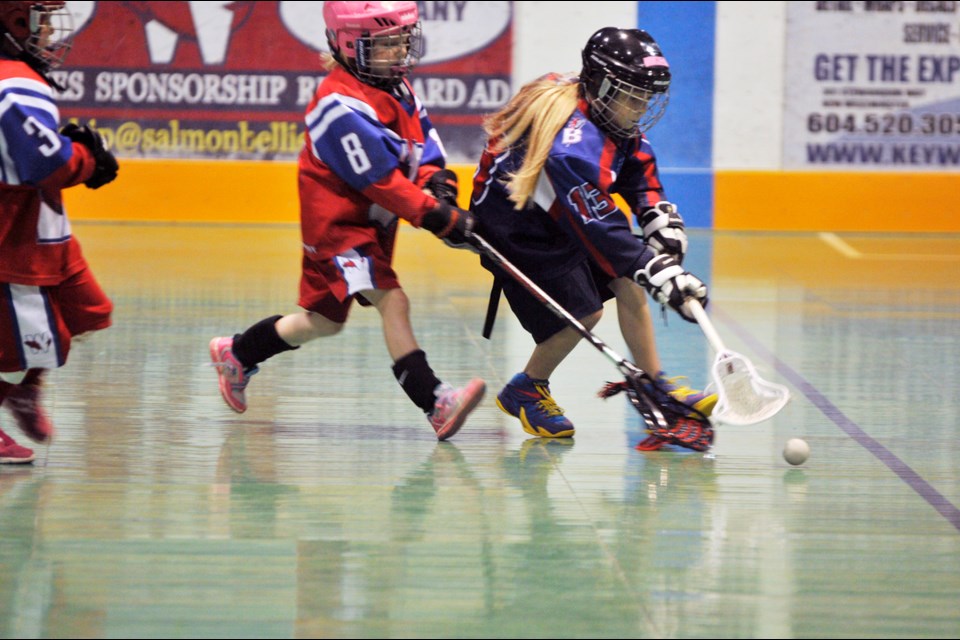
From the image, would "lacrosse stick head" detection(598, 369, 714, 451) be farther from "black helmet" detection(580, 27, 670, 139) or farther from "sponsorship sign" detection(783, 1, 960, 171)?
"sponsorship sign" detection(783, 1, 960, 171)

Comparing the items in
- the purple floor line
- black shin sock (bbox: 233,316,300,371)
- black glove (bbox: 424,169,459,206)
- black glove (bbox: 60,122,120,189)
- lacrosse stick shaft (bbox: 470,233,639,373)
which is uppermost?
black glove (bbox: 60,122,120,189)

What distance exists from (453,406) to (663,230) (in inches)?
38.0

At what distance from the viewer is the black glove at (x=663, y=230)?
16.5ft

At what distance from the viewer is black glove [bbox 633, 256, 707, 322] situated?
4625mm

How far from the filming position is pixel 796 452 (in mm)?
4629

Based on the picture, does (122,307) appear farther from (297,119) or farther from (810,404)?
(297,119)

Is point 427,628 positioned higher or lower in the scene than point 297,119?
higher

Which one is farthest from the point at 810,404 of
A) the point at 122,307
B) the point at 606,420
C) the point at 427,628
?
the point at 122,307

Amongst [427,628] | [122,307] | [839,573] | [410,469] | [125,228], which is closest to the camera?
[427,628]

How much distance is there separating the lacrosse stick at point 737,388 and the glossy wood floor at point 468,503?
0.19 meters

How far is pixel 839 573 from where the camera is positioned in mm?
3625

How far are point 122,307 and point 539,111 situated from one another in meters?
3.60

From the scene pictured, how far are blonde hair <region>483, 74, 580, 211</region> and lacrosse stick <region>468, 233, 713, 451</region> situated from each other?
239 mm

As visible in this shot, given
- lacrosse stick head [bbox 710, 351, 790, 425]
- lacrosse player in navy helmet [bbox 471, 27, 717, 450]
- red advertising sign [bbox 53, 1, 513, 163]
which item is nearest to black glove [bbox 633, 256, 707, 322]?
lacrosse player in navy helmet [bbox 471, 27, 717, 450]
